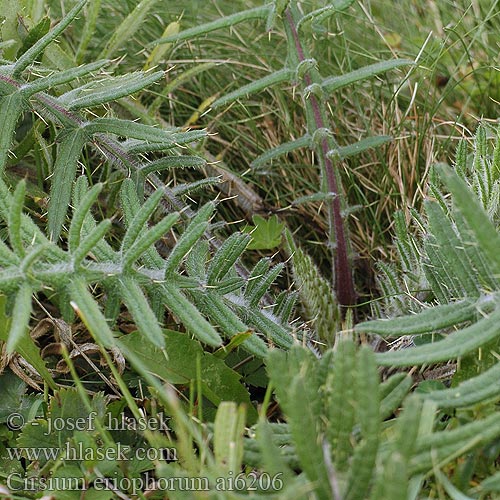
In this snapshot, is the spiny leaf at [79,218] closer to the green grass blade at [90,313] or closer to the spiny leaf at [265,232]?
the green grass blade at [90,313]

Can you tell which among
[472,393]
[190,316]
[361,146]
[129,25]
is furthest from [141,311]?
[129,25]

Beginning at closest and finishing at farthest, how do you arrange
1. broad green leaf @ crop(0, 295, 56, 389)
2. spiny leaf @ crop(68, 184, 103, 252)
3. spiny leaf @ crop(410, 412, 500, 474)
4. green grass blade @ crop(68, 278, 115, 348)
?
1. spiny leaf @ crop(410, 412, 500, 474)
2. green grass blade @ crop(68, 278, 115, 348)
3. spiny leaf @ crop(68, 184, 103, 252)
4. broad green leaf @ crop(0, 295, 56, 389)

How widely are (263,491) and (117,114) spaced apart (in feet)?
4.84

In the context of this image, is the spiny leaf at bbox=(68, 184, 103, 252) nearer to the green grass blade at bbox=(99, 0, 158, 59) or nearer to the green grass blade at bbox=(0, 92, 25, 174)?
the green grass blade at bbox=(0, 92, 25, 174)

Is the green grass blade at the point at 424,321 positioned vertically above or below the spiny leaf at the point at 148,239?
below

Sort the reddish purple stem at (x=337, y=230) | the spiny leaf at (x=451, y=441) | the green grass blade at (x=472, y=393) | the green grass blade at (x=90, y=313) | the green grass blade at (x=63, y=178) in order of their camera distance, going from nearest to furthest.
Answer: the spiny leaf at (x=451, y=441)
the green grass blade at (x=472, y=393)
the green grass blade at (x=90, y=313)
the green grass blade at (x=63, y=178)
the reddish purple stem at (x=337, y=230)

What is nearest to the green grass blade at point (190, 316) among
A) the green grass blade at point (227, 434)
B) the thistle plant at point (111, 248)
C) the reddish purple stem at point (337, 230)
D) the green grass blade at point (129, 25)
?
the thistle plant at point (111, 248)

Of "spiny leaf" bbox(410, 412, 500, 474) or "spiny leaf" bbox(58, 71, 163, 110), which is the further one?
"spiny leaf" bbox(58, 71, 163, 110)

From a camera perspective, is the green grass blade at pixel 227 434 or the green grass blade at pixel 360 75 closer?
the green grass blade at pixel 227 434

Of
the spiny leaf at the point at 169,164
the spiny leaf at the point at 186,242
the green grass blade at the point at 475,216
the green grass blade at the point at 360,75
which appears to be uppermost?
the green grass blade at the point at 360,75

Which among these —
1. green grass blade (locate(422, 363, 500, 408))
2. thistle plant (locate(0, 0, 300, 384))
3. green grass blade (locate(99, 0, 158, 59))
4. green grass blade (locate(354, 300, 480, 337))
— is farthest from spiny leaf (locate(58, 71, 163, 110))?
green grass blade (locate(422, 363, 500, 408))

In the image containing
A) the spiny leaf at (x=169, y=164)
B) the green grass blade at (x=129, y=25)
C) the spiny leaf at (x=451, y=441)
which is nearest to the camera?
the spiny leaf at (x=451, y=441)

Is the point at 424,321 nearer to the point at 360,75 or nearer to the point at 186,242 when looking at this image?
the point at 186,242

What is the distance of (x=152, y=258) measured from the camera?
61.8 inches
